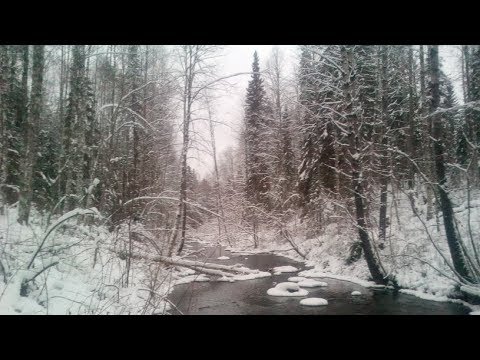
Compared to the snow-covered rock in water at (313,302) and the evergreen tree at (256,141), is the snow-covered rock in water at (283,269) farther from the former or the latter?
the evergreen tree at (256,141)

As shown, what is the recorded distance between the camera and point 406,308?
624 cm

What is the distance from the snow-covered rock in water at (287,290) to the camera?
25.2 ft

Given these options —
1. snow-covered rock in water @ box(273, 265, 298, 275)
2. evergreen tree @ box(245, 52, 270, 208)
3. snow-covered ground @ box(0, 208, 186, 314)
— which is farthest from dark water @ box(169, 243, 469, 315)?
evergreen tree @ box(245, 52, 270, 208)

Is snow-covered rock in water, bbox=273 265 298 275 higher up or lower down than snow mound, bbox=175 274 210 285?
lower down

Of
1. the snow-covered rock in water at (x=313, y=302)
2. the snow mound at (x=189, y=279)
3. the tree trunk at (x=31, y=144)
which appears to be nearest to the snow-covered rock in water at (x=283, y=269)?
the snow mound at (x=189, y=279)

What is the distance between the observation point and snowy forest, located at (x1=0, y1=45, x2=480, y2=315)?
18.4 feet

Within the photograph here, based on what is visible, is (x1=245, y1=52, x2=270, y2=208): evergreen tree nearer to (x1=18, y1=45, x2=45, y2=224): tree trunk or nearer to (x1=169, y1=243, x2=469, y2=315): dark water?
(x1=169, y1=243, x2=469, y2=315): dark water

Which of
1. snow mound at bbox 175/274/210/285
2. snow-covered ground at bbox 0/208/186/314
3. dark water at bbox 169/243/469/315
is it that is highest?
snow-covered ground at bbox 0/208/186/314

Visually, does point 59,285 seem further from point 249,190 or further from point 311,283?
point 249,190

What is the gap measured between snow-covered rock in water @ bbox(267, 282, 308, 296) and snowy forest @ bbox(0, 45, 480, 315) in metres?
0.06

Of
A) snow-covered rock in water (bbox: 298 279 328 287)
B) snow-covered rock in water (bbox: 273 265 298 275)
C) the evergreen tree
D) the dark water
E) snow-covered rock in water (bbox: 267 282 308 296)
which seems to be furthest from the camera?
the evergreen tree
